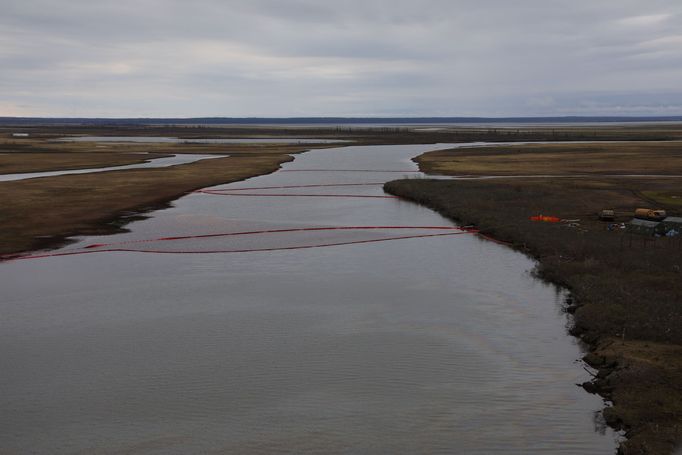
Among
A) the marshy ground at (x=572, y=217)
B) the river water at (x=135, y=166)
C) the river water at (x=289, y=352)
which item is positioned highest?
the river water at (x=135, y=166)

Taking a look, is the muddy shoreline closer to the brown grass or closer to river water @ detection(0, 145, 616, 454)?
river water @ detection(0, 145, 616, 454)

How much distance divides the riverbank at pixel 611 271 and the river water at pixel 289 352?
76cm

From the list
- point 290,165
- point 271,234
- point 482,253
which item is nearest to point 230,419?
point 482,253

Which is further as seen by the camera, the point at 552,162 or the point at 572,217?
the point at 552,162

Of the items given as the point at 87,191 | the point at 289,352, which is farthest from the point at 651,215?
the point at 87,191

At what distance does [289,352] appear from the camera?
62.5 feet

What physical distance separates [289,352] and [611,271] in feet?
43.7

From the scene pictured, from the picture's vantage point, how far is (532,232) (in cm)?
3375

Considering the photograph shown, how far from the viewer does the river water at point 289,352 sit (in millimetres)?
14539

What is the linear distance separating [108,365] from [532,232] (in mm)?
22552

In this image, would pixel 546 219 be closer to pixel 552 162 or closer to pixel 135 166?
pixel 552 162

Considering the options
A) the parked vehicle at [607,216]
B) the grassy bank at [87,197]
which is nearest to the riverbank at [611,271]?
the parked vehicle at [607,216]

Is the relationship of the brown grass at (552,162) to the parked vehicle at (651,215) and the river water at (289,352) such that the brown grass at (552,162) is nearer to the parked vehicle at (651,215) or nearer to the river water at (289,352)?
the parked vehicle at (651,215)

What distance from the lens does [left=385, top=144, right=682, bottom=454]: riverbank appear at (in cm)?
1500
